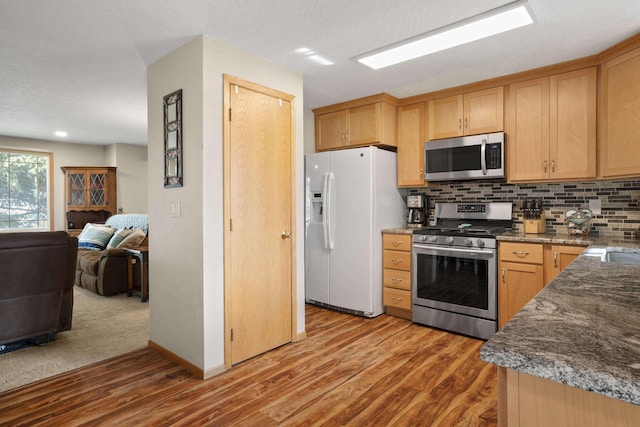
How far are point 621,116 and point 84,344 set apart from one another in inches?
180

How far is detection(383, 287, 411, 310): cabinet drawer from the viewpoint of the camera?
3674mm

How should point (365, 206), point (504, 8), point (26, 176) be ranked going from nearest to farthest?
point (504, 8) < point (365, 206) < point (26, 176)

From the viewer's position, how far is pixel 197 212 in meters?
2.52

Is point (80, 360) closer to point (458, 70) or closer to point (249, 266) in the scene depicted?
point (249, 266)

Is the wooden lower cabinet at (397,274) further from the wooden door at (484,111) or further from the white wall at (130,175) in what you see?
the white wall at (130,175)

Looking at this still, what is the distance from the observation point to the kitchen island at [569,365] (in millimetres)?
586

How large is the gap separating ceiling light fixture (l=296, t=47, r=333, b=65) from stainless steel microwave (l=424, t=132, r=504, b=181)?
1.48 meters

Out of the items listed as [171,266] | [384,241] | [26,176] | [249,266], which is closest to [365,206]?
[384,241]

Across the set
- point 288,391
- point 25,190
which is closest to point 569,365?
point 288,391

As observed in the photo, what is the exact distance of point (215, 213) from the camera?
2.54m

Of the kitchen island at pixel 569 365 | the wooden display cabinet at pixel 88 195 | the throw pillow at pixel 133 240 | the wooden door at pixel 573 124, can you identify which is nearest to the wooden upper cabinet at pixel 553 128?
the wooden door at pixel 573 124

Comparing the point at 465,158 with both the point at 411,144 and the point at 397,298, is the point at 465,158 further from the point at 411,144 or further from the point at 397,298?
the point at 397,298

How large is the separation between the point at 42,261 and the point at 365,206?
2.83 meters

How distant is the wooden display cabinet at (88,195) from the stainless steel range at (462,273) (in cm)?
594
